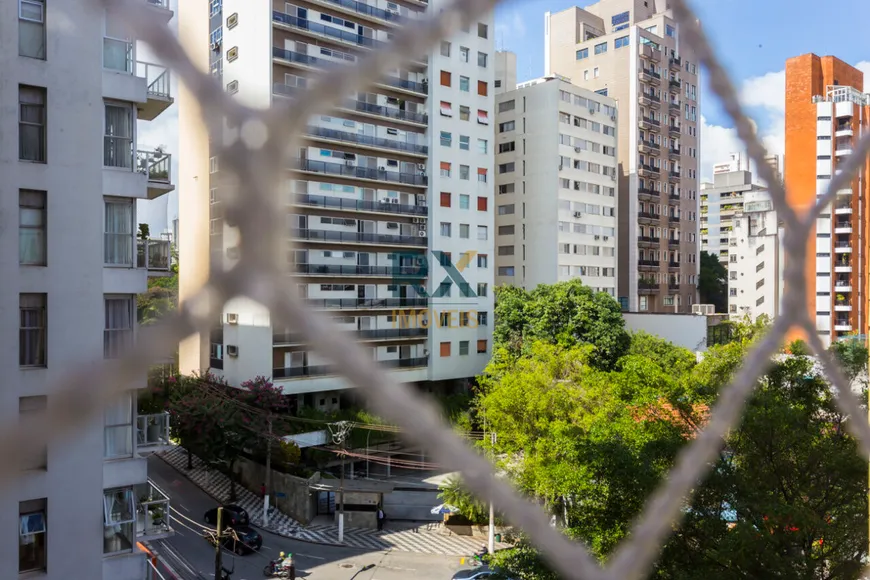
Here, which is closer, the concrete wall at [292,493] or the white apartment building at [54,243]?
the white apartment building at [54,243]

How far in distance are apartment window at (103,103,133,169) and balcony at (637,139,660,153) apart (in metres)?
16.8

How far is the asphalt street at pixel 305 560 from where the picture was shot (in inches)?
284

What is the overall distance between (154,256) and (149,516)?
153 centimetres

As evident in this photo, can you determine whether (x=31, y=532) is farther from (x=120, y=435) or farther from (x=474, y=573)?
(x=474, y=573)

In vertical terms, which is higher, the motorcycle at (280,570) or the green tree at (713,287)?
the green tree at (713,287)

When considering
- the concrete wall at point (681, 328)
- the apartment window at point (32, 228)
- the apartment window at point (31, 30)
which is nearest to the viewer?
the apartment window at point (32, 228)

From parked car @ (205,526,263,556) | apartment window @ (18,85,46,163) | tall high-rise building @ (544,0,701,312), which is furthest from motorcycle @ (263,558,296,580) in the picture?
tall high-rise building @ (544,0,701,312)

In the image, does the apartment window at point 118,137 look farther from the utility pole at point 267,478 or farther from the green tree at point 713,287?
the green tree at point 713,287

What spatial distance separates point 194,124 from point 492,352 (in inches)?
499

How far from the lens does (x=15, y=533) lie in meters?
2.11

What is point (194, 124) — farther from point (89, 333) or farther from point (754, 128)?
point (89, 333)

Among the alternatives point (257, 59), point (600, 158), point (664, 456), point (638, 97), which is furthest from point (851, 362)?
point (638, 97)

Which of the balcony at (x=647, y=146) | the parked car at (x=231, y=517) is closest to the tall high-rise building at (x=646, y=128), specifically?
the balcony at (x=647, y=146)

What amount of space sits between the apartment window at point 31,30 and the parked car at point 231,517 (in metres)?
6.60
